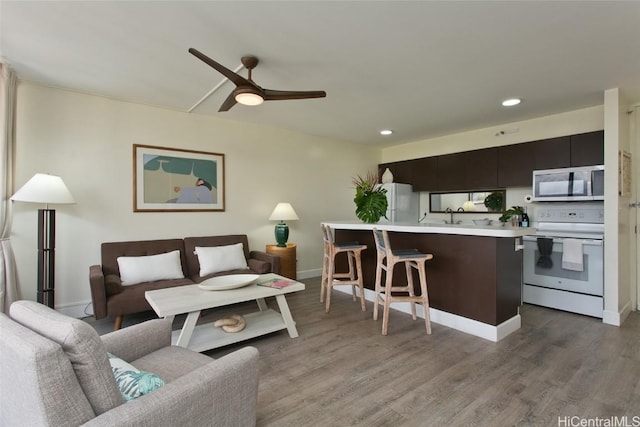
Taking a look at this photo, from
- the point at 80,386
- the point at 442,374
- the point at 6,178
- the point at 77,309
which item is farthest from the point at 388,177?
the point at 80,386

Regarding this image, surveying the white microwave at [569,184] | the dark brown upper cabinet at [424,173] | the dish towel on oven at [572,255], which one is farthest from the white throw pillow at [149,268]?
the white microwave at [569,184]

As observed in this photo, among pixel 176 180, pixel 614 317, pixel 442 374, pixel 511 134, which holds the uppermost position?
pixel 511 134

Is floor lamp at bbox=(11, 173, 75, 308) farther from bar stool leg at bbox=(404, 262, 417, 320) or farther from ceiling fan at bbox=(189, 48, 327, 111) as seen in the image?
bar stool leg at bbox=(404, 262, 417, 320)

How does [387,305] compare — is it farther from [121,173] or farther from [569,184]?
[121,173]

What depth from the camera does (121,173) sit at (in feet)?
11.9

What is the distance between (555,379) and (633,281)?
8.29ft

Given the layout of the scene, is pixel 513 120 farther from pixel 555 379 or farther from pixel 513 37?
pixel 555 379

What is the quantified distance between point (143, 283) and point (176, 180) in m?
1.38

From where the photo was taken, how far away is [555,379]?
212 cm

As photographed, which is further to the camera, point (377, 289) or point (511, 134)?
point (511, 134)

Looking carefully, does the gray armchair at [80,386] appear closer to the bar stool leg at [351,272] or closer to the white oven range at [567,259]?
the bar stool leg at [351,272]

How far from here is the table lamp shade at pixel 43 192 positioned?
2.69m

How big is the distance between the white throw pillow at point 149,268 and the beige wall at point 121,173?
0.48 metres

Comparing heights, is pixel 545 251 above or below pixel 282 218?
below
